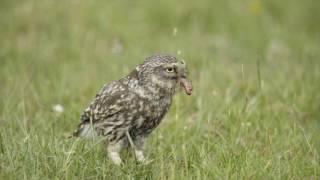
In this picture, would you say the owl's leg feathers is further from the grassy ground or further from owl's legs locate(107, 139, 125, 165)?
the grassy ground

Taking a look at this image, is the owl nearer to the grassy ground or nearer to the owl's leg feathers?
the owl's leg feathers

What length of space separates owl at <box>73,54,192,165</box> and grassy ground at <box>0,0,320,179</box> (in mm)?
191

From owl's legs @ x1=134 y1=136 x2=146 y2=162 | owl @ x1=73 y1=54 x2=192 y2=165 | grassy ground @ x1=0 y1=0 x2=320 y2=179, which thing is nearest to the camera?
grassy ground @ x1=0 y1=0 x2=320 y2=179

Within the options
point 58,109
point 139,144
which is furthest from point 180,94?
point 139,144

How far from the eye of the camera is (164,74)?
6.25 m

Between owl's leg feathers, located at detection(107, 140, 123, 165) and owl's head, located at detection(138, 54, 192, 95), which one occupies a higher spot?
owl's head, located at detection(138, 54, 192, 95)

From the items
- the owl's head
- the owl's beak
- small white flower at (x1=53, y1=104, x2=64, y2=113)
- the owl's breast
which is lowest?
small white flower at (x1=53, y1=104, x2=64, y2=113)

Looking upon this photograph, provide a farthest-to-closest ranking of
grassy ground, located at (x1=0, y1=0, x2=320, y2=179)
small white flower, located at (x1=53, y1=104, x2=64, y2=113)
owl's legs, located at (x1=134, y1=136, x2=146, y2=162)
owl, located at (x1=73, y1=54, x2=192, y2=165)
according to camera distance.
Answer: small white flower, located at (x1=53, y1=104, x2=64, y2=113) < owl's legs, located at (x1=134, y1=136, x2=146, y2=162) < owl, located at (x1=73, y1=54, x2=192, y2=165) < grassy ground, located at (x1=0, y1=0, x2=320, y2=179)

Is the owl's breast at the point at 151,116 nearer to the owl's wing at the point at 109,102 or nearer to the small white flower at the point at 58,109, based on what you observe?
the owl's wing at the point at 109,102

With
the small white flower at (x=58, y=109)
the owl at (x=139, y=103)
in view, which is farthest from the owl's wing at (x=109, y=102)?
the small white flower at (x=58, y=109)

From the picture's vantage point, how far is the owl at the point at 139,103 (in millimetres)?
6234

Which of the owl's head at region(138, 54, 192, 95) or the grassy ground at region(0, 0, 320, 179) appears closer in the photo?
the grassy ground at region(0, 0, 320, 179)

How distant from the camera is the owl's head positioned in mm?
6238

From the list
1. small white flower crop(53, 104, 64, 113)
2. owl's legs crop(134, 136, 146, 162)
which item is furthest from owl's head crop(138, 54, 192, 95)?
small white flower crop(53, 104, 64, 113)
